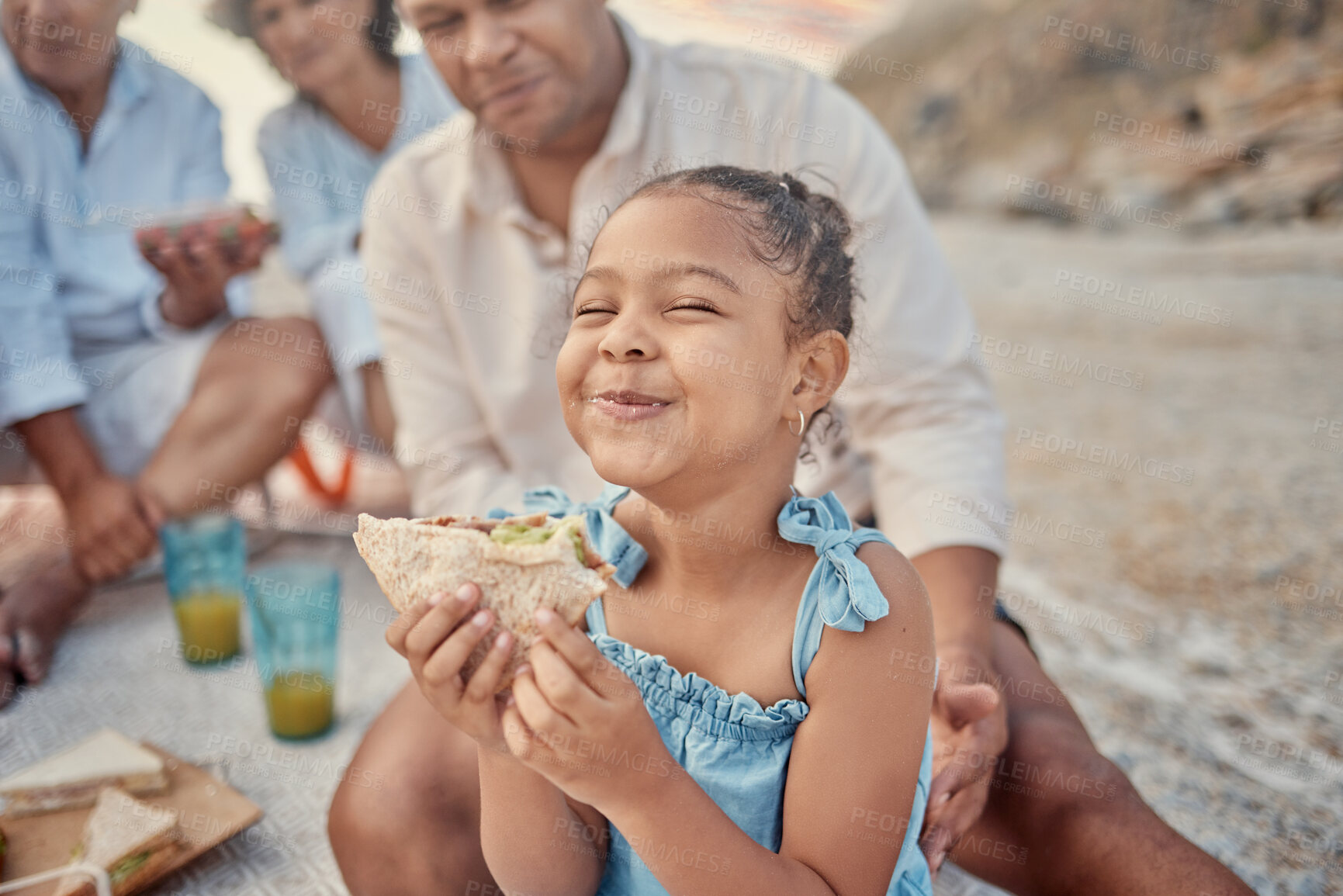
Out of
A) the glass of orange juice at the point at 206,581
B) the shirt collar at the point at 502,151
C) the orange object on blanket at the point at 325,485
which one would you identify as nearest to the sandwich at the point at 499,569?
the shirt collar at the point at 502,151

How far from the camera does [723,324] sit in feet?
3.80

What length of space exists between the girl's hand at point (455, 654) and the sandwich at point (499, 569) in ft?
0.09

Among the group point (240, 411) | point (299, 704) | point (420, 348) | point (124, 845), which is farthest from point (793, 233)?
point (240, 411)

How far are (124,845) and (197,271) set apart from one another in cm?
189

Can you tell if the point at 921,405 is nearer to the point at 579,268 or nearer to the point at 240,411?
the point at 579,268

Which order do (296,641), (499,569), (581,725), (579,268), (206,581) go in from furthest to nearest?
(206,581) < (296,641) < (579,268) < (499,569) < (581,725)

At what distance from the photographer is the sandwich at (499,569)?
107 cm

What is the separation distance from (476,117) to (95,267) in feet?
5.65

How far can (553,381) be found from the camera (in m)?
2.21

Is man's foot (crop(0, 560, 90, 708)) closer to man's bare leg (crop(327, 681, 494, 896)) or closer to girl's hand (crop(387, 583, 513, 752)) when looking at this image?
man's bare leg (crop(327, 681, 494, 896))

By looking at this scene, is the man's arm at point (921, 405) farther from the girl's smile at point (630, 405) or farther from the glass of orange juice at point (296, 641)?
the glass of orange juice at point (296, 641)

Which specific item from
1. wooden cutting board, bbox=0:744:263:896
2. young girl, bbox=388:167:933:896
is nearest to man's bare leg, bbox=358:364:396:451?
wooden cutting board, bbox=0:744:263:896

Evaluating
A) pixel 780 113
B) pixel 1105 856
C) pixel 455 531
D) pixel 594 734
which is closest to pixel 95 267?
pixel 780 113

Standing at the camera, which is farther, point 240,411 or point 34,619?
point 240,411
